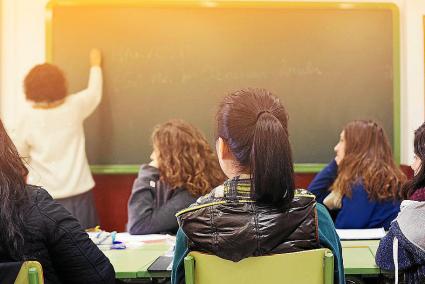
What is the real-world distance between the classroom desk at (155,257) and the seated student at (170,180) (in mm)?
280

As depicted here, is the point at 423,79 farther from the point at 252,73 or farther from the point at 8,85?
the point at 8,85

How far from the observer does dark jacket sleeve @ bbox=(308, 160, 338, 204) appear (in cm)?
354

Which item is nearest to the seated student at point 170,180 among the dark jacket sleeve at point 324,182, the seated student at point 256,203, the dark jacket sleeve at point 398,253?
the dark jacket sleeve at point 324,182

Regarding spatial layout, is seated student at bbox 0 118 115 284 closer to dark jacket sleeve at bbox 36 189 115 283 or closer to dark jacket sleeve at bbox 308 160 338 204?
dark jacket sleeve at bbox 36 189 115 283

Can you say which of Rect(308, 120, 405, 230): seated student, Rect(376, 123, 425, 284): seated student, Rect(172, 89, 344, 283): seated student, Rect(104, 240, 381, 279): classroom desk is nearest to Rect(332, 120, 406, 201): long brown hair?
Rect(308, 120, 405, 230): seated student

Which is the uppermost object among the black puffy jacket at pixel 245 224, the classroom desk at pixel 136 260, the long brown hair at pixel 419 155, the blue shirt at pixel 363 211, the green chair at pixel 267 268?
the long brown hair at pixel 419 155

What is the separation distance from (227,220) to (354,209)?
1651mm

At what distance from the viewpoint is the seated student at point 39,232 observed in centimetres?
152

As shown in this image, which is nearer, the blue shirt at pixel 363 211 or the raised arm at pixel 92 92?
the blue shirt at pixel 363 211

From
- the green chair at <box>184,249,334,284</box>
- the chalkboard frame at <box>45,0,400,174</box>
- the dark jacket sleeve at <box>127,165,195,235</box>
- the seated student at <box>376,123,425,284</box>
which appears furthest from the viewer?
the chalkboard frame at <box>45,0,400,174</box>

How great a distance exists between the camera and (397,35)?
3904 millimetres

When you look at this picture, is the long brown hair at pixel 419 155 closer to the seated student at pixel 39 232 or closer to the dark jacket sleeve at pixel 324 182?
the seated student at pixel 39 232

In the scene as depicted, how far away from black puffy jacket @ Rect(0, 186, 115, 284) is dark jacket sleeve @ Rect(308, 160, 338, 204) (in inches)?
81.5

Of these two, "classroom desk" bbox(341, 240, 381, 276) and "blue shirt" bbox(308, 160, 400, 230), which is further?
"blue shirt" bbox(308, 160, 400, 230)
